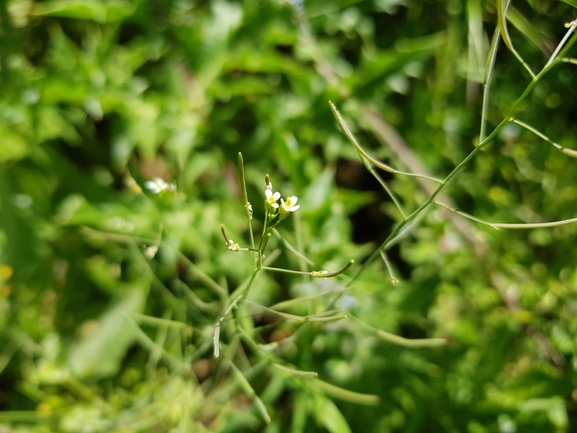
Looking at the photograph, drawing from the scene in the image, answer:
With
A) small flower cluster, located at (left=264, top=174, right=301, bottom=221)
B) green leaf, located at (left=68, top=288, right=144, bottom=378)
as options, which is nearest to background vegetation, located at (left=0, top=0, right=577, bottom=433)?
green leaf, located at (left=68, top=288, right=144, bottom=378)

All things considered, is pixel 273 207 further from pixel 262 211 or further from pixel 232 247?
pixel 262 211

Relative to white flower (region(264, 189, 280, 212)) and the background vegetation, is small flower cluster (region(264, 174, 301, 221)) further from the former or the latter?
the background vegetation

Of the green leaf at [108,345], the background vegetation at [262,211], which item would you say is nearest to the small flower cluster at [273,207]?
the background vegetation at [262,211]

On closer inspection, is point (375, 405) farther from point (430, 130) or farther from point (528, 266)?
point (430, 130)

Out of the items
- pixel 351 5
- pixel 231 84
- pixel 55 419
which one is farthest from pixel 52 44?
pixel 55 419

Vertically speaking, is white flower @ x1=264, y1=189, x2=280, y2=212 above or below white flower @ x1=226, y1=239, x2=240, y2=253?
above

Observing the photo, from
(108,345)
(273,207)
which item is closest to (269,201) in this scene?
(273,207)

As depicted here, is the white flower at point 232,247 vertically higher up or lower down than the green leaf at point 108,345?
higher up

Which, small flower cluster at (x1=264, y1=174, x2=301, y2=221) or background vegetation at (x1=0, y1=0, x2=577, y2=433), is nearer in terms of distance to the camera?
small flower cluster at (x1=264, y1=174, x2=301, y2=221)

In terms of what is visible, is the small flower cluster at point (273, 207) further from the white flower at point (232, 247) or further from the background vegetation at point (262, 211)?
the background vegetation at point (262, 211)
